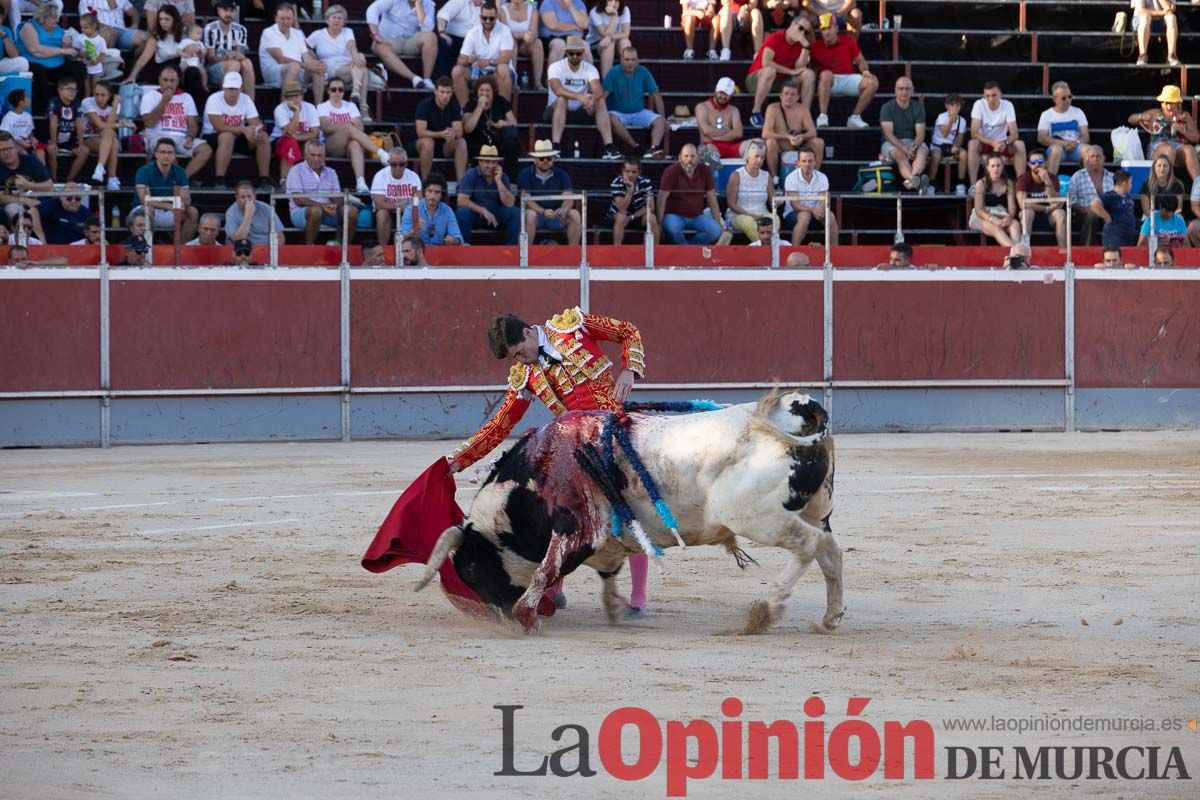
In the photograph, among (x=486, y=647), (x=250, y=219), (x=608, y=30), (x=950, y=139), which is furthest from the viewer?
(x=608, y=30)

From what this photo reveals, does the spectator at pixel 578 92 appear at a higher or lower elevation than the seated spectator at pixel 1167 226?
higher

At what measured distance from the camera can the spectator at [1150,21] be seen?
18.7 m

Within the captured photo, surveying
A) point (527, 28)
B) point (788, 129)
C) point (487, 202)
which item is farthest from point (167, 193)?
point (788, 129)

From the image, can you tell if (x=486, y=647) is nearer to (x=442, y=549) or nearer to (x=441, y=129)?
(x=442, y=549)

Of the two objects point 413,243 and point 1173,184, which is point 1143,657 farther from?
point 1173,184

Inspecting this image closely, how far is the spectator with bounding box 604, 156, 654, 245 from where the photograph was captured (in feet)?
48.3

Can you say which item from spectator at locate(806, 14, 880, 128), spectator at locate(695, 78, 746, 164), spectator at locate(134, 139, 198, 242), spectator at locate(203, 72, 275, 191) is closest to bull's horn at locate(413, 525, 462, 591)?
spectator at locate(134, 139, 198, 242)

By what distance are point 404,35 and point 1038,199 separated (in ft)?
19.9

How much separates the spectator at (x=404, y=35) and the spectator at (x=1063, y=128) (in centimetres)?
586

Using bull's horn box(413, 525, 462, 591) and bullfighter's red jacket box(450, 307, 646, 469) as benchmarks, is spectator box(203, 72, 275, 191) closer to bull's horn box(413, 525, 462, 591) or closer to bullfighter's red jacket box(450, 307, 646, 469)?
bullfighter's red jacket box(450, 307, 646, 469)

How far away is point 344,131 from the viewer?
50.2ft

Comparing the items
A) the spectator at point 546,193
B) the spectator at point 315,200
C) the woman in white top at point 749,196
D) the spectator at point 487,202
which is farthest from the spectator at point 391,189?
the woman in white top at point 749,196

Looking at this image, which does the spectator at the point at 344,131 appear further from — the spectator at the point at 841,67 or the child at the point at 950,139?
the child at the point at 950,139

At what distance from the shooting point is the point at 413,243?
14125mm
